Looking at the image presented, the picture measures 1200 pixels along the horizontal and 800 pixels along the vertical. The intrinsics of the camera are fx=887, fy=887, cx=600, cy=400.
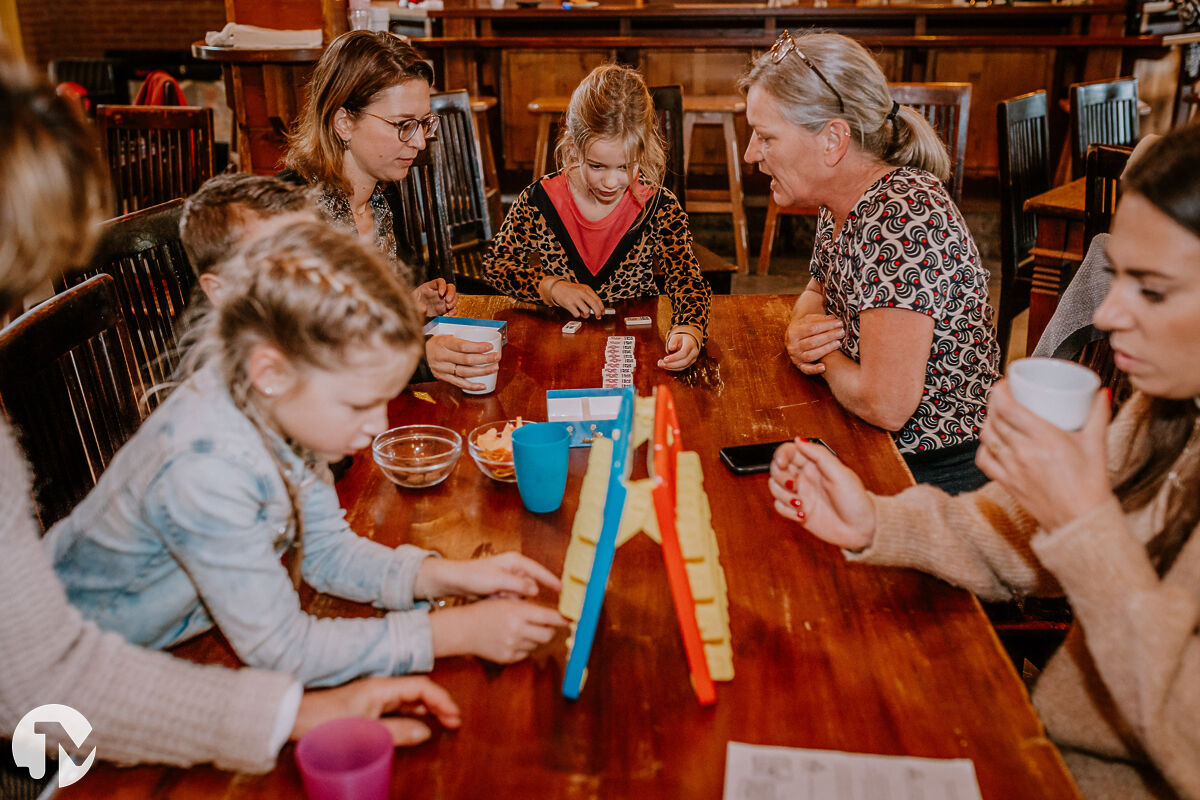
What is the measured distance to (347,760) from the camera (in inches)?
31.3

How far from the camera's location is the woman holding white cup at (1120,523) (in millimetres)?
879

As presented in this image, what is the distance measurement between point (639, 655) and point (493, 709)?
177 mm

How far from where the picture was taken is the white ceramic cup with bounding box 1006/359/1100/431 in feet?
3.10

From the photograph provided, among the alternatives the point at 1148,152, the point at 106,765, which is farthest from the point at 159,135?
the point at 1148,152

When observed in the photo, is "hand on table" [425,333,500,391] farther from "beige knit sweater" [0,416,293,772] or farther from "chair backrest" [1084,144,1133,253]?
"chair backrest" [1084,144,1133,253]

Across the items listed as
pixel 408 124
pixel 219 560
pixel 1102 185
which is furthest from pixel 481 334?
pixel 1102 185

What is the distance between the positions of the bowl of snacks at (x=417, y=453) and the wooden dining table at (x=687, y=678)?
2 cm

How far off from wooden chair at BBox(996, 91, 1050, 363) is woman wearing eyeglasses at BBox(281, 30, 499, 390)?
85.7 inches

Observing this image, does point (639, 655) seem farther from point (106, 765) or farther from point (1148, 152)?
point (1148, 152)

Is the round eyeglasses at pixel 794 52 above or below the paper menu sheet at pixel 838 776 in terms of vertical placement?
above

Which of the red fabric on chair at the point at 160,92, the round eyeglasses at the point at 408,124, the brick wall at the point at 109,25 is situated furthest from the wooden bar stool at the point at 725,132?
the brick wall at the point at 109,25

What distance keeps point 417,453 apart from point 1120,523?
3.31 ft

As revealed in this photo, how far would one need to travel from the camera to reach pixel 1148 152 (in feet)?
3.34

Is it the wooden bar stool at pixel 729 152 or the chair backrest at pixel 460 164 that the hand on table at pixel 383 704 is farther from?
the wooden bar stool at pixel 729 152
